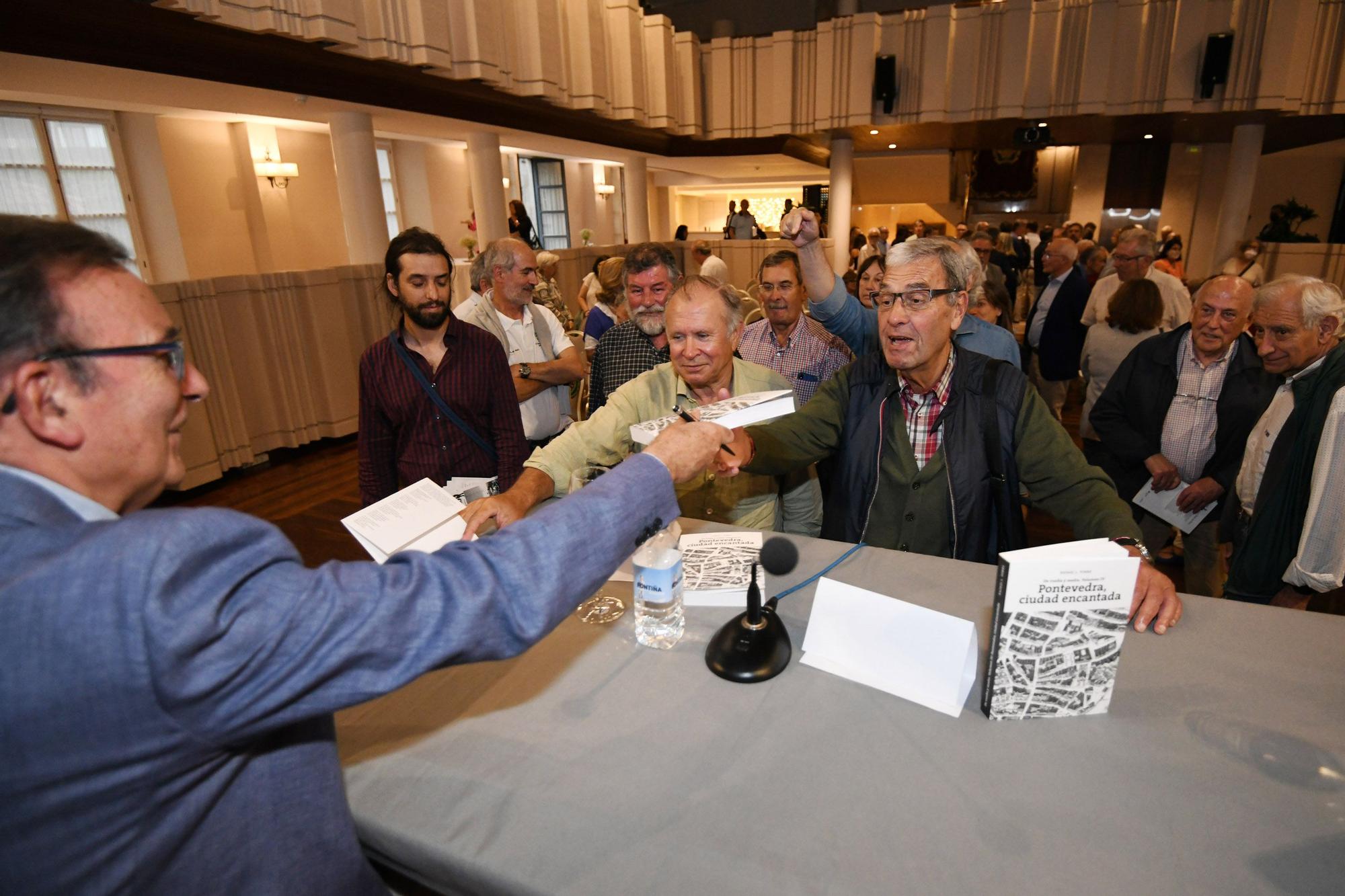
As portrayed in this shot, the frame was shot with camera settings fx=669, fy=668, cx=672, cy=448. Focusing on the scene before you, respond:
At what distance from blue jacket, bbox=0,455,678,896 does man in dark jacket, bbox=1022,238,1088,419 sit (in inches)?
235

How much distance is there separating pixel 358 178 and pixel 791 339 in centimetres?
549

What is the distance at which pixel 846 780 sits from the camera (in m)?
1.07

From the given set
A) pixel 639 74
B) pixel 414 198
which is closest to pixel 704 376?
pixel 639 74

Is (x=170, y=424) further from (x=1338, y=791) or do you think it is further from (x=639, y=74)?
(x=639, y=74)

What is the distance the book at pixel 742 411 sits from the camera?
4.66 ft

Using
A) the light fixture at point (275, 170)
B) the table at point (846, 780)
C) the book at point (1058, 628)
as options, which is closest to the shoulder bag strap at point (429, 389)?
the table at point (846, 780)

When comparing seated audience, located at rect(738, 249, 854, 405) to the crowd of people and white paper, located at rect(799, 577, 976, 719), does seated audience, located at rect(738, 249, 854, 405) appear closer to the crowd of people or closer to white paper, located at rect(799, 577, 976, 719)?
the crowd of people

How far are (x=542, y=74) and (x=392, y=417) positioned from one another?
737 centimetres

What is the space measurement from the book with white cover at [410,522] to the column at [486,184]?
7.91 meters

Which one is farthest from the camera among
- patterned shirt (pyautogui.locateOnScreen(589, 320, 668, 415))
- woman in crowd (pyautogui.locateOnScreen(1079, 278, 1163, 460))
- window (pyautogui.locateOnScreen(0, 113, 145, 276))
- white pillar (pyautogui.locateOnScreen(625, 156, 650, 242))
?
white pillar (pyautogui.locateOnScreen(625, 156, 650, 242))

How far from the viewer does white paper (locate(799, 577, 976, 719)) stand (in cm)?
125

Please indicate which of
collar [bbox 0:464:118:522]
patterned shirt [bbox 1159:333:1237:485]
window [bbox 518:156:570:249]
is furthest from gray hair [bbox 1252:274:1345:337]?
window [bbox 518:156:570:249]

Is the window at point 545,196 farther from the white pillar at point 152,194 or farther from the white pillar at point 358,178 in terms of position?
the white pillar at point 358,178

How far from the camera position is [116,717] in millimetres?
684
